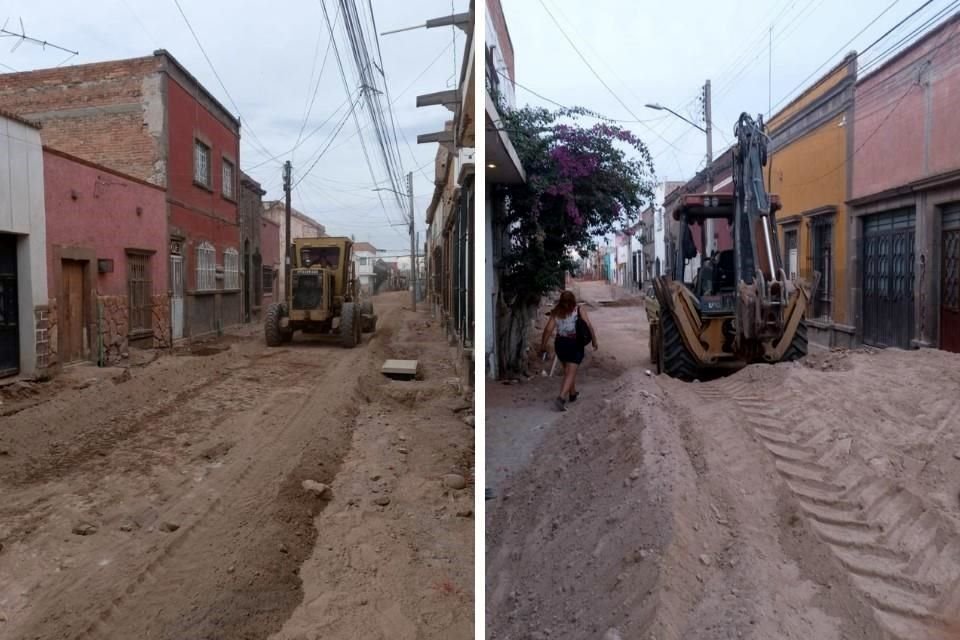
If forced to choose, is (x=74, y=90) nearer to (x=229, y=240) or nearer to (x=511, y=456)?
(x=229, y=240)

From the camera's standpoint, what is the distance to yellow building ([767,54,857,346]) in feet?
23.4

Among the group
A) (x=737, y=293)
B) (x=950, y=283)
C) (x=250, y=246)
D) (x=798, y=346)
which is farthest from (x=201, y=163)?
(x=950, y=283)

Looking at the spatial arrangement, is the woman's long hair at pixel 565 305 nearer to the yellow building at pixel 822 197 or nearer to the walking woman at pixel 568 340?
the walking woman at pixel 568 340

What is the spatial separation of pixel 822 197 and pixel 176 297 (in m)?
6.52

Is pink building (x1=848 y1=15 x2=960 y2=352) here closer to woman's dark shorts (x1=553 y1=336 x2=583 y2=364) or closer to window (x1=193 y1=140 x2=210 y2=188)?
woman's dark shorts (x1=553 y1=336 x2=583 y2=364)

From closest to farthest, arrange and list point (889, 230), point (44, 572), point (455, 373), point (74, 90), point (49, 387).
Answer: point (44, 572) < point (455, 373) < point (49, 387) < point (74, 90) < point (889, 230)

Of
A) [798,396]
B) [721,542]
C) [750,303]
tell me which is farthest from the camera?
[750,303]

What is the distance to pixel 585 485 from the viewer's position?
3334 mm

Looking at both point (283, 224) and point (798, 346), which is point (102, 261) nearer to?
point (283, 224)

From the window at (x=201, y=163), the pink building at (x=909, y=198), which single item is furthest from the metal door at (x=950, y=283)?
the window at (x=201, y=163)

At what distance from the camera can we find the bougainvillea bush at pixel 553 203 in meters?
5.85

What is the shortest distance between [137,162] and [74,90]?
99 cm

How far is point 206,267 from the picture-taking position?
222 inches

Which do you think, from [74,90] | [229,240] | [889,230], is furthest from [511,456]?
[889,230]
